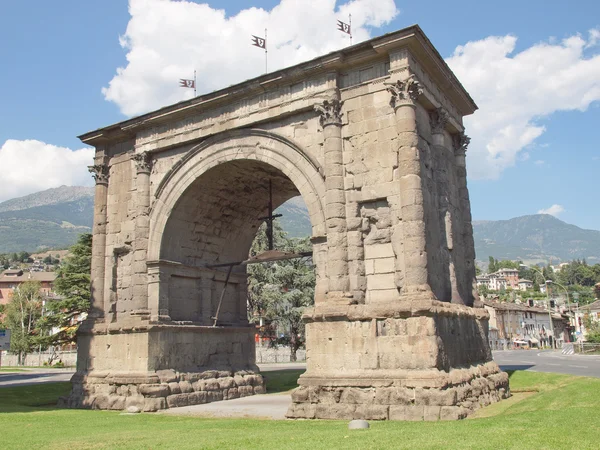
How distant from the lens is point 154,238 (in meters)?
17.0

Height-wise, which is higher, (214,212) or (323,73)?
(323,73)

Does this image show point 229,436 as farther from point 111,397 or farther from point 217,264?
point 217,264

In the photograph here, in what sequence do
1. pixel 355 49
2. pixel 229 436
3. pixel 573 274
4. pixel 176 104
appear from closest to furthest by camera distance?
1. pixel 229 436
2. pixel 355 49
3. pixel 176 104
4. pixel 573 274

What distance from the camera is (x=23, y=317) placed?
5925cm

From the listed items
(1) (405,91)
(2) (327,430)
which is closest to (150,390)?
(2) (327,430)

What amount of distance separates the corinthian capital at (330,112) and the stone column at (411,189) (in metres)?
1.38

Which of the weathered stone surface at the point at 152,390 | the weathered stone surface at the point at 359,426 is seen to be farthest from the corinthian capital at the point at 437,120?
the weathered stone surface at the point at 152,390

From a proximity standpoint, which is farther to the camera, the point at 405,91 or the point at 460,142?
the point at 460,142

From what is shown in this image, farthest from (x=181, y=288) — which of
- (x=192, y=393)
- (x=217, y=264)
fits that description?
(x=192, y=393)

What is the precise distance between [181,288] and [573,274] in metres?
176

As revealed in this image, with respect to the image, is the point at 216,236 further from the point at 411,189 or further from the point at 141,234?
the point at 411,189

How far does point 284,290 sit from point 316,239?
26.3 meters

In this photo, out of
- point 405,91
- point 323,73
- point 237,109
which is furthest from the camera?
point 237,109

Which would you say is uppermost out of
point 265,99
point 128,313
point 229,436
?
point 265,99
